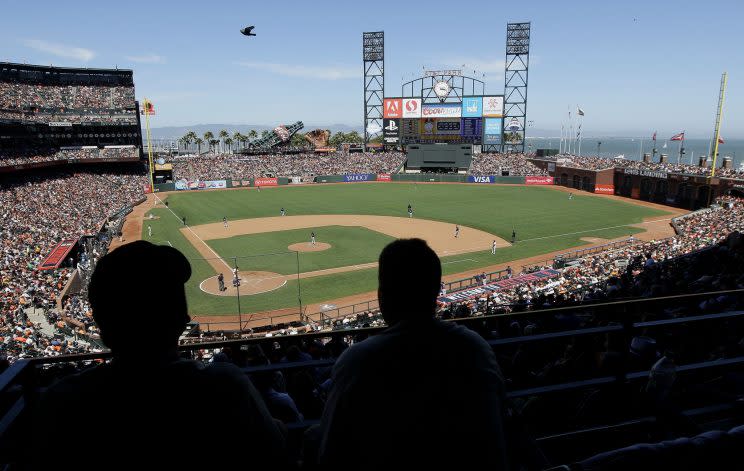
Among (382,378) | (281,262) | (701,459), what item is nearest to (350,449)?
(382,378)

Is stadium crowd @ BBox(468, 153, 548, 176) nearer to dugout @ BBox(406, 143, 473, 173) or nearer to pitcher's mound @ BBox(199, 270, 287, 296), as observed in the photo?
dugout @ BBox(406, 143, 473, 173)

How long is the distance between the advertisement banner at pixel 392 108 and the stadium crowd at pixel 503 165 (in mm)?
14312

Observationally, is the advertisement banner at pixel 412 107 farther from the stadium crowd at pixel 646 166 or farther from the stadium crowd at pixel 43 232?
the stadium crowd at pixel 43 232

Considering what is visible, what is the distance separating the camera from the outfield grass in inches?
1155

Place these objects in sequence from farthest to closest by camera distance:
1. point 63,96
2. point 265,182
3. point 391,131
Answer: point 391,131, point 265,182, point 63,96

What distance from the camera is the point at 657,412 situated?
3426 millimetres

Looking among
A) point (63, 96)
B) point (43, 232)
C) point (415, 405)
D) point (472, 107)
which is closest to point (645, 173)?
point (472, 107)

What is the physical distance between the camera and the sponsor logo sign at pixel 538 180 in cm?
7044

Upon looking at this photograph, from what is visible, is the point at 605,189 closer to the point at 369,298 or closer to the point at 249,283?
the point at 369,298

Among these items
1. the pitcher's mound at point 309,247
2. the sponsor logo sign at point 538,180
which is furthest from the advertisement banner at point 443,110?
the pitcher's mound at point 309,247

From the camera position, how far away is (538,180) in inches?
2785

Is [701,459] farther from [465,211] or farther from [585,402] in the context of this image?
[465,211]

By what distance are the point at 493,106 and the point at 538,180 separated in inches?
564

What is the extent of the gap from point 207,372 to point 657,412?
3178 mm
